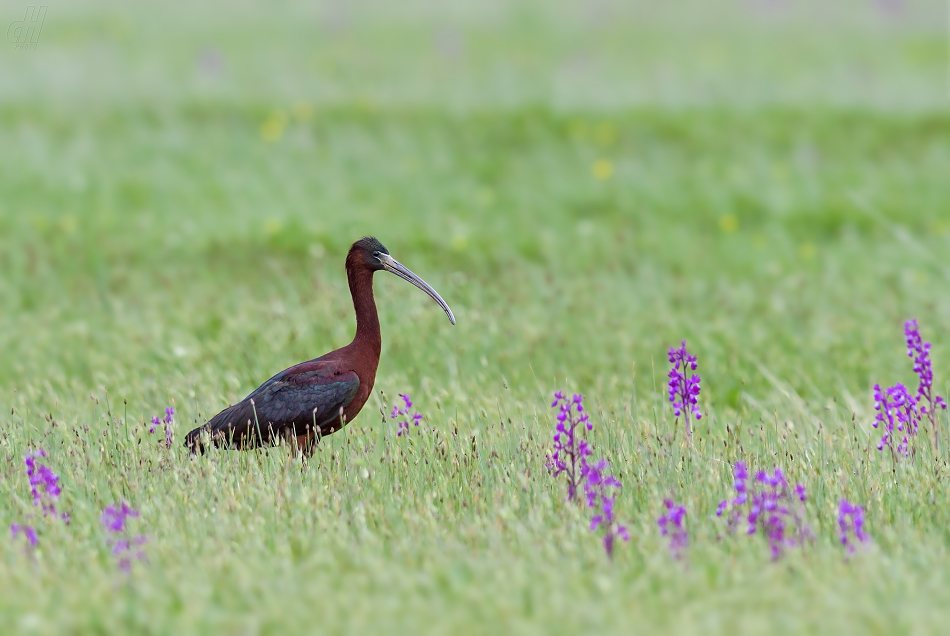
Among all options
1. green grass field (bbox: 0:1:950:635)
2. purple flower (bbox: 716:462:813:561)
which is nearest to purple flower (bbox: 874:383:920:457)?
green grass field (bbox: 0:1:950:635)

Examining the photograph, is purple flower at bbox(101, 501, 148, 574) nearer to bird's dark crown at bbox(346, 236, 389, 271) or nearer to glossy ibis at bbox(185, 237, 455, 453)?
glossy ibis at bbox(185, 237, 455, 453)

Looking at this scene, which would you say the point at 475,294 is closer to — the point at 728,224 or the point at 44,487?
the point at 728,224

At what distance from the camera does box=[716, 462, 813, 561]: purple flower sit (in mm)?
4387

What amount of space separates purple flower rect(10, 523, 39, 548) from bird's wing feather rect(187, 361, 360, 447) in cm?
136

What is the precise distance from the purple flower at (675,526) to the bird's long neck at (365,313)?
2219mm

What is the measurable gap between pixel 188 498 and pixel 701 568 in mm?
2279

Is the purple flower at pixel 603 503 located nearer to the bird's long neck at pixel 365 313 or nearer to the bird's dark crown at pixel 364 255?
the bird's long neck at pixel 365 313

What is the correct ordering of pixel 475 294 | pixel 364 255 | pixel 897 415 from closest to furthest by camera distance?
pixel 897 415, pixel 364 255, pixel 475 294

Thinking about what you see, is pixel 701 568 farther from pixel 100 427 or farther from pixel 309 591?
pixel 100 427

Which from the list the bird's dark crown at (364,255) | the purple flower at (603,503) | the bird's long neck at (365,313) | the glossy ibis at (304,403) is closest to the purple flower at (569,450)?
the purple flower at (603,503)

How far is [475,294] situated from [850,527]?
5391mm

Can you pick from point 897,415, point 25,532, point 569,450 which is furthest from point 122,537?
point 897,415

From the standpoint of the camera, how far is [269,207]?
12.4 m

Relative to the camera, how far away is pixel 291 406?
237 inches
